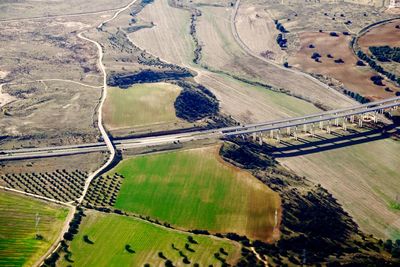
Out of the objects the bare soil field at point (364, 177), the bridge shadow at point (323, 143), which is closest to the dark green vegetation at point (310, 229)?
the bare soil field at point (364, 177)

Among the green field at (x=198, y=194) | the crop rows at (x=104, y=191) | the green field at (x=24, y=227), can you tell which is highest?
the green field at (x=198, y=194)

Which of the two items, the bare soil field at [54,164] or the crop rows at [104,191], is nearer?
the crop rows at [104,191]

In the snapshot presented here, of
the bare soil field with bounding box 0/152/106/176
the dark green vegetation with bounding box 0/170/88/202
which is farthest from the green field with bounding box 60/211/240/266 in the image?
the bare soil field with bounding box 0/152/106/176

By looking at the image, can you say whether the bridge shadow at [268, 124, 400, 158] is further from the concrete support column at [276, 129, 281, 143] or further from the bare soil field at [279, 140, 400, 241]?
the bare soil field at [279, 140, 400, 241]

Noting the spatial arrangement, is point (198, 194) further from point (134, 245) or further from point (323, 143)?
point (323, 143)

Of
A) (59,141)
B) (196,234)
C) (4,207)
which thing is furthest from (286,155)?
(4,207)

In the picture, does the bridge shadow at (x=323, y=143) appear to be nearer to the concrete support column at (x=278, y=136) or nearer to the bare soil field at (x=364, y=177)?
the concrete support column at (x=278, y=136)

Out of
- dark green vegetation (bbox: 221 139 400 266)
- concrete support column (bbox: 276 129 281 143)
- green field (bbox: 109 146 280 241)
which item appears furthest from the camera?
concrete support column (bbox: 276 129 281 143)
